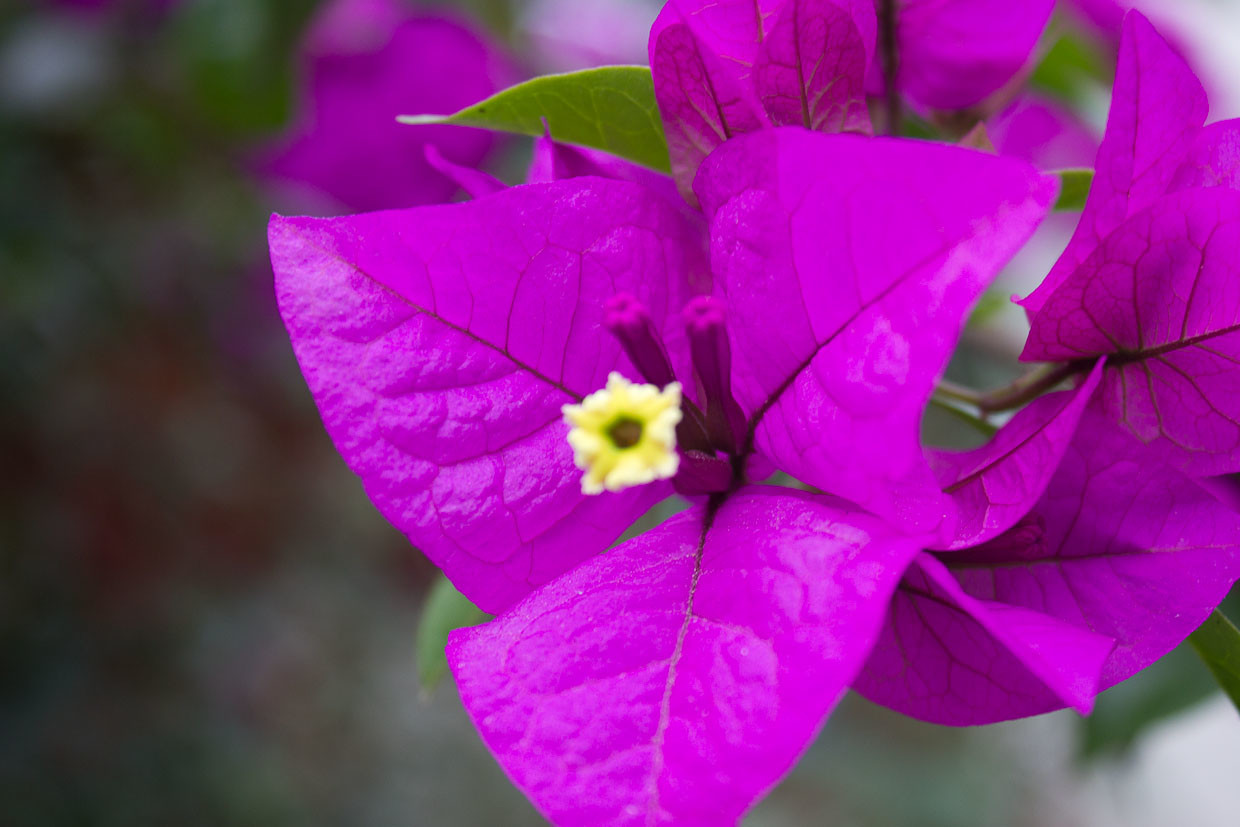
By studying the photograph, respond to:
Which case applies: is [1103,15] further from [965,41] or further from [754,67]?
[754,67]

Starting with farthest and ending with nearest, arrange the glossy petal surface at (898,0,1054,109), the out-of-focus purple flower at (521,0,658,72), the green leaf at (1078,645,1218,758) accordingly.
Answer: the out-of-focus purple flower at (521,0,658,72), the green leaf at (1078,645,1218,758), the glossy petal surface at (898,0,1054,109)

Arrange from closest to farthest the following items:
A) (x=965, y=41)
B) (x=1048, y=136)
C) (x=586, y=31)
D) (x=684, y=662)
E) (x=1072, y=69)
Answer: (x=684, y=662) → (x=965, y=41) → (x=1072, y=69) → (x=1048, y=136) → (x=586, y=31)

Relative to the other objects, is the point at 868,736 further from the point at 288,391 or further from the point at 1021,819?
the point at 288,391

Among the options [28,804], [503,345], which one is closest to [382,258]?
[503,345]

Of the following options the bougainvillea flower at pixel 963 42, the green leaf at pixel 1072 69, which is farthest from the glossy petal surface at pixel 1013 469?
the green leaf at pixel 1072 69

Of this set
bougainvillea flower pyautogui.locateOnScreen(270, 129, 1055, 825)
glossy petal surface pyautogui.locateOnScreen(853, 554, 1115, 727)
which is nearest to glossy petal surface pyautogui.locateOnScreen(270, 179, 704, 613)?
bougainvillea flower pyautogui.locateOnScreen(270, 129, 1055, 825)

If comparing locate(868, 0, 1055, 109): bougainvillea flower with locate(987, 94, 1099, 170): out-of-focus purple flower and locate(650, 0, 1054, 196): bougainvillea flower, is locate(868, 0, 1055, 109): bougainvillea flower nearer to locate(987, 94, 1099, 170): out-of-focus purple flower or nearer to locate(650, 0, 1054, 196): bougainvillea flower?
locate(650, 0, 1054, 196): bougainvillea flower

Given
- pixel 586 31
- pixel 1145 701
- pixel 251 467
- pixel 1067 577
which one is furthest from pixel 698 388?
pixel 251 467
